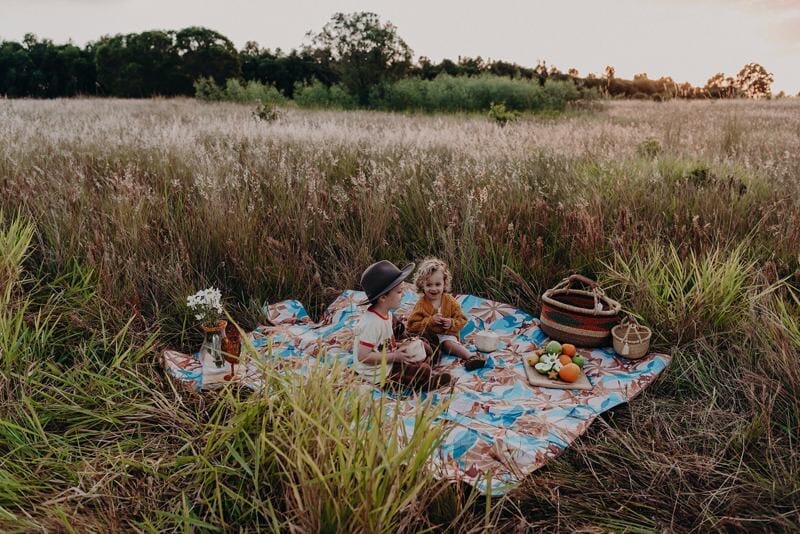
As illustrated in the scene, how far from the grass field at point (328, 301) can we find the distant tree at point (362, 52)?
1490 centimetres

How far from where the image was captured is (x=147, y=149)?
20.6ft

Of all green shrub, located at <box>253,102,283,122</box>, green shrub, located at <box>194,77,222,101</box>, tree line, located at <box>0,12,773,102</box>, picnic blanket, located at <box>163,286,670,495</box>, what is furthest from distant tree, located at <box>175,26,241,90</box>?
picnic blanket, located at <box>163,286,670,495</box>

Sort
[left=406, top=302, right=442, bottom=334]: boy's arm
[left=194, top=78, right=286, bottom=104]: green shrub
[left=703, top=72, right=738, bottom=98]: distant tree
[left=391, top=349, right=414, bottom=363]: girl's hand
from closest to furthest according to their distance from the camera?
[left=391, top=349, right=414, bottom=363]: girl's hand < [left=406, top=302, right=442, bottom=334]: boy's arm < [left=703, top=72, right=738, bottom=98]: distant tree < [left=194, top=78, right=286, bottom=104]: green shrub

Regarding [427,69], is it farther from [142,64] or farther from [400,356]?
[400,356]

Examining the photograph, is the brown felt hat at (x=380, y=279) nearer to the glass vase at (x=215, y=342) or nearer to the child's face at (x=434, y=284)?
the child's face at (x=434, y=284)

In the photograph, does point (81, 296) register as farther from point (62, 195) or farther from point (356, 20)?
point (356, 20)

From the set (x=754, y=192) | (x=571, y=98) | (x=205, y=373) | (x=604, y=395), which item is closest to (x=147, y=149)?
(x=205, y=373)

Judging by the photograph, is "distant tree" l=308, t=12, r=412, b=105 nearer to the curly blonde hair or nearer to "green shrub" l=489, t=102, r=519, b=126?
"green shrub" l=489, t=102, r=519, b=126

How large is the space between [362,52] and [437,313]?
1846cm

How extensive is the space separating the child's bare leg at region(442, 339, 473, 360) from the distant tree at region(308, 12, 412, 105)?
1791 cm

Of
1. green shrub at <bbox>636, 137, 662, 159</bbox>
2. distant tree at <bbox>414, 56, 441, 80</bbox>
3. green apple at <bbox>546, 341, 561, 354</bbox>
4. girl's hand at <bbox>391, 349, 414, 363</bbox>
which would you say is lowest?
green apple at <bbox>546, 341, 561, 354</bbox>

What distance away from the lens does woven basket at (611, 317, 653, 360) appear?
3.08 metres

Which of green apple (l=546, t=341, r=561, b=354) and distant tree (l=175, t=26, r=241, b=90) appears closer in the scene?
green apple (l=546, t=341, r=561, b=354)

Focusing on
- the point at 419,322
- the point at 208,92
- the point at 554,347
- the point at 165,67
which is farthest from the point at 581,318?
the point at 165,67
